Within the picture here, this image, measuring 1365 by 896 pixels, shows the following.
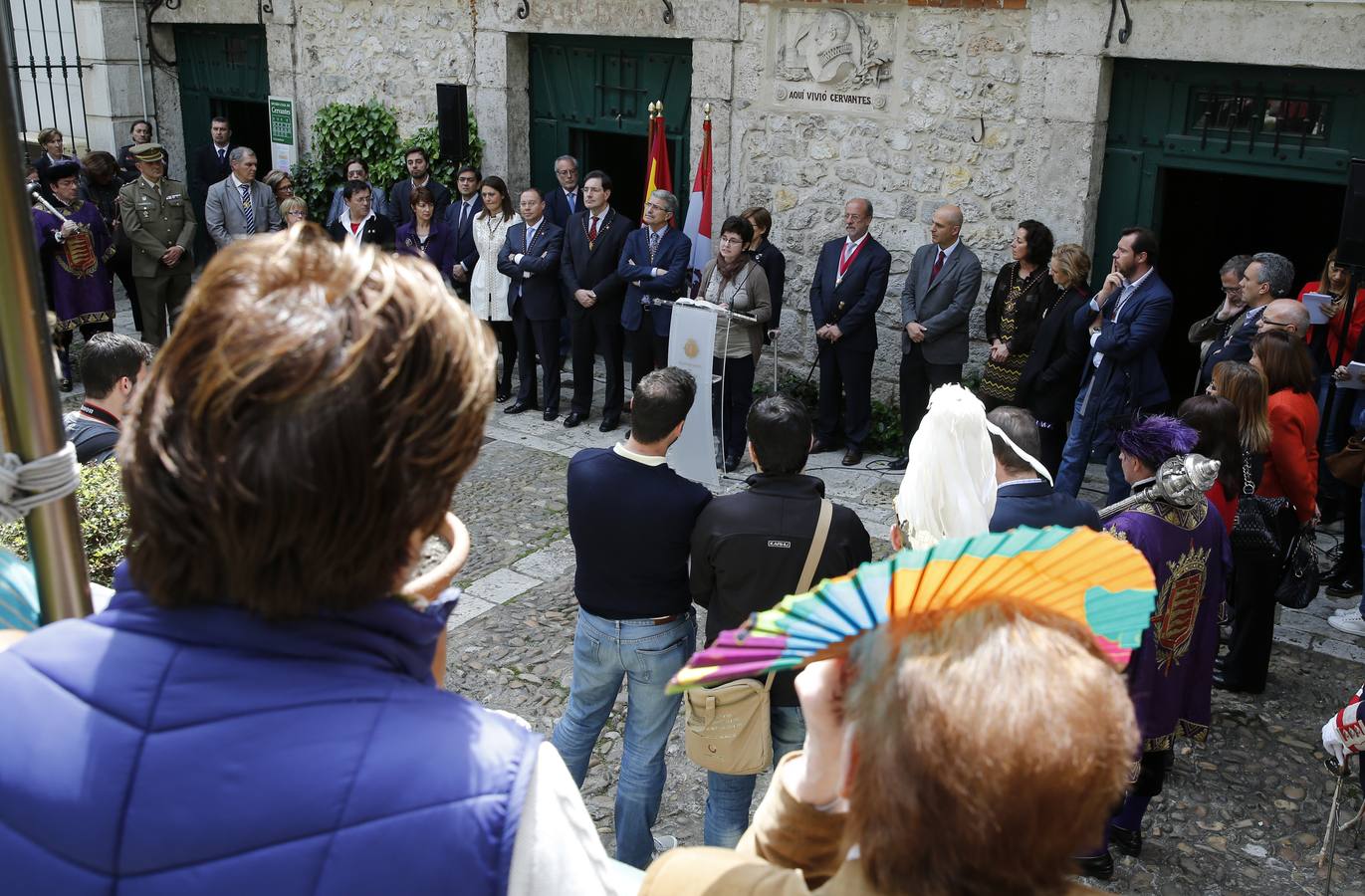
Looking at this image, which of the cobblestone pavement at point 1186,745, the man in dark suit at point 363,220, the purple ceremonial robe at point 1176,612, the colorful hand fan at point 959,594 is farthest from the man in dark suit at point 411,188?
the colorful hand fan at point 959,594

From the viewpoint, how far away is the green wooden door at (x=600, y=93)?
35.0ft

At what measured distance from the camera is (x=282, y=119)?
43.4 ft

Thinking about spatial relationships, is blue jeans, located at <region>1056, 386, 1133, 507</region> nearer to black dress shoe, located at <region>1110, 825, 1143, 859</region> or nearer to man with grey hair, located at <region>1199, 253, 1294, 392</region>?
man with grey hair, located at <region>1199, 253, 1294, 392</region>

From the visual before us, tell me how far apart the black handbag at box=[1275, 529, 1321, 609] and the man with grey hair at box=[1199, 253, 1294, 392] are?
163 cm

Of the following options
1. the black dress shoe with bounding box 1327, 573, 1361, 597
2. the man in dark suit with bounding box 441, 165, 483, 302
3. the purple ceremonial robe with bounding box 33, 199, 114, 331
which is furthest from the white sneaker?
the purple ceremonial robe with bounding box 33, 199, 114, 331

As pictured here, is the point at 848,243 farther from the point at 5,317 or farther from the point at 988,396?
the point at 5,317

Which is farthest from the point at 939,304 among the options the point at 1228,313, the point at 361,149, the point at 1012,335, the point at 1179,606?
the point at 361,149

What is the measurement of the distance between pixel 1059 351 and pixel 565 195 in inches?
182

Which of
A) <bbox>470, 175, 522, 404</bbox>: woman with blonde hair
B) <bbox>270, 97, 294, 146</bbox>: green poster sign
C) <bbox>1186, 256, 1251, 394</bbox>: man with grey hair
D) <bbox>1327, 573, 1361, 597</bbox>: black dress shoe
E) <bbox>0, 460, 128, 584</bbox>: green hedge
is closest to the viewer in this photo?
<bbox>0, 460, 128, 584</bbox>: green hedge

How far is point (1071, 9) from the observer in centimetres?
834

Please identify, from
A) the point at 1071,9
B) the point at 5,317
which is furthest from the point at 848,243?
the point at 5,317

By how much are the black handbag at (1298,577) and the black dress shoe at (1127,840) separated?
1745mm

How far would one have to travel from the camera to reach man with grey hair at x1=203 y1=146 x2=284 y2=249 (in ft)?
38.8

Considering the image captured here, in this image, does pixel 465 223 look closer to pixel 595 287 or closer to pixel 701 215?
pixel 595 287
